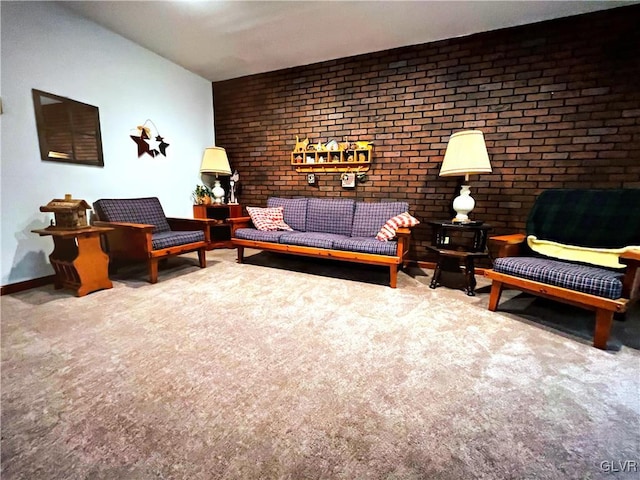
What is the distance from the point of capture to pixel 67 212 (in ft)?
7.91

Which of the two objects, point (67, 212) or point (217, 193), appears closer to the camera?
point (67, 212)

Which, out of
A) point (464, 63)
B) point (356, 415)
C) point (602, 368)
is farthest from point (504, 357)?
point (464, 63)

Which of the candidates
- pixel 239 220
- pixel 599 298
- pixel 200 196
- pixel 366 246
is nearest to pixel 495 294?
pixel 599 298

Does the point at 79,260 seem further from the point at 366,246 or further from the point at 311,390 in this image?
the point at 366,246

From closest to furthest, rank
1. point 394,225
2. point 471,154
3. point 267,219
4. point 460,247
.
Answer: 1. point 471,154
2. point 460,247
3. point 394,225
4. point 267,219

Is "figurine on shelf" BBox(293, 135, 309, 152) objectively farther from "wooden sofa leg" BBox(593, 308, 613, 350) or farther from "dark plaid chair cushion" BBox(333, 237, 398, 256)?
"wooden sofa leg" BBox(593, 308, 613, 350)

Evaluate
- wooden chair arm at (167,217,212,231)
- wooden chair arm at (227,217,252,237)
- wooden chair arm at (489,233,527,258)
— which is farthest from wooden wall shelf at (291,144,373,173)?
wooden chair arm at (489,233,527,258)

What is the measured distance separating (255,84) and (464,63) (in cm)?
276

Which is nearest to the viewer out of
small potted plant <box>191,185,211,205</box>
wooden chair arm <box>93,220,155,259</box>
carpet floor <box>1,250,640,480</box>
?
carpet floor <box>1,250,640,480</box>

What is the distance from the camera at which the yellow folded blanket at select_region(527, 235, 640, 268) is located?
2.00m

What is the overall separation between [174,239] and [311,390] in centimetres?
223

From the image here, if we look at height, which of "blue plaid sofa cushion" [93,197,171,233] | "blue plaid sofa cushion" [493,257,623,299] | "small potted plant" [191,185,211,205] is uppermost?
"small potted plant" [191,185,211,205]

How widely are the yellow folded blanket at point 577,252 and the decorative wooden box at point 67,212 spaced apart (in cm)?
390

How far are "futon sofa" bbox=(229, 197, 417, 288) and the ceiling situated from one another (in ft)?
5.85
